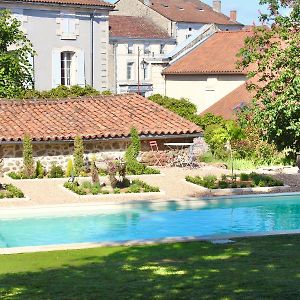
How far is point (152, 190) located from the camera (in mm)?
26266

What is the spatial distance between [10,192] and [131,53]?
49.9 metres

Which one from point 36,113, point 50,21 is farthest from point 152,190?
point 50,21

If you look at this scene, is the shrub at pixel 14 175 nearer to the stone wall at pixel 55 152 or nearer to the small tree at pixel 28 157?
the small tree at pixel 28 157

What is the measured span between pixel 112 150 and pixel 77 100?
340cm

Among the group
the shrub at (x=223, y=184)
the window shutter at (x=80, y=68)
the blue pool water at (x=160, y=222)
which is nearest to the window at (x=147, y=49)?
the window shutter at (x=80, y=68)

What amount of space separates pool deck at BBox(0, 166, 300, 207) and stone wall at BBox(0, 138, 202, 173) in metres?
1.15

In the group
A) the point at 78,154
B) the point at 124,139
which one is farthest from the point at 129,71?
the point at 78,154

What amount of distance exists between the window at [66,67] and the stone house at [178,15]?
2925 centimetres

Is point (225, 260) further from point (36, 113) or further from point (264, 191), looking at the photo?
point (36, 113)

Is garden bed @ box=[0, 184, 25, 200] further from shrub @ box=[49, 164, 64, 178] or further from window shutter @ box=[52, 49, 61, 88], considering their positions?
window shutter @ box=[52, 49, 61, 88]

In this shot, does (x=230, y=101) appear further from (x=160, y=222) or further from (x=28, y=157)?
(x=160, y=222)

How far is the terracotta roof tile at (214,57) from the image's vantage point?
47188mm

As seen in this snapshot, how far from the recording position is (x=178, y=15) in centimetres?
8144

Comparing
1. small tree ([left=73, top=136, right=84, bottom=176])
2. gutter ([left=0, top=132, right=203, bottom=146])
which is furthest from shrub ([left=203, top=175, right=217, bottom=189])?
small tree ([left=73, top=136, right=84, bottom=176])
